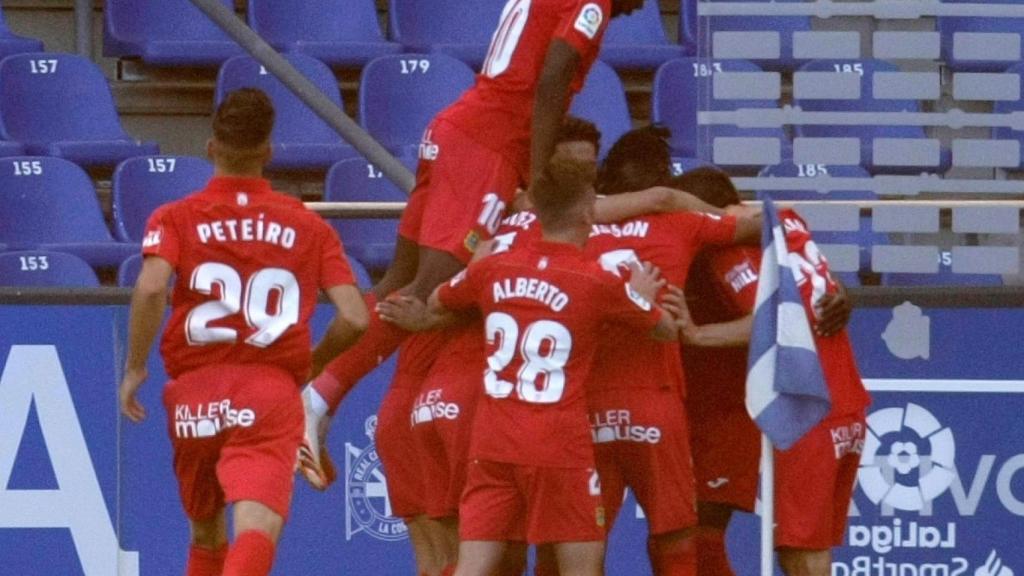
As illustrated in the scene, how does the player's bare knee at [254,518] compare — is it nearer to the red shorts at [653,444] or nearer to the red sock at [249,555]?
the red sock at [249,555]

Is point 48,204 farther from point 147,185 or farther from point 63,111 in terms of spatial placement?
point 63,111

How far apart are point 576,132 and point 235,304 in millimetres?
1135

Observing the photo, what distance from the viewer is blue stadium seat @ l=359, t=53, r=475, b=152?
10.5 m

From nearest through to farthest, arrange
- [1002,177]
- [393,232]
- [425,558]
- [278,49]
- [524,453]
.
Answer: [524,453]
[425,558]
[1002,177]
[393,232]
[278,49]

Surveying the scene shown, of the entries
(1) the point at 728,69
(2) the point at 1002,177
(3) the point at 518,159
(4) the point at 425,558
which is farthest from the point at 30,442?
(2) the point at 1002,177

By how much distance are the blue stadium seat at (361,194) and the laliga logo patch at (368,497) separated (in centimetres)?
150

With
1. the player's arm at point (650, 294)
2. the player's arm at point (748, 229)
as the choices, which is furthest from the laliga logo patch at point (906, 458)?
the player's arm at point (650, 294)

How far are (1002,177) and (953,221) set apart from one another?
16.5 inches

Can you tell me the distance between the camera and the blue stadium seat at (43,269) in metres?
9.34

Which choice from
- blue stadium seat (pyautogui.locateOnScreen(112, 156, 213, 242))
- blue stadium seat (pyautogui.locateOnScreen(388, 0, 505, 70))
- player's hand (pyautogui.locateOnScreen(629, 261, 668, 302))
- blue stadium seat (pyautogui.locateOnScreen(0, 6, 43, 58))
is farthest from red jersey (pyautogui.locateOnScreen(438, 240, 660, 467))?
blue stadium seat (pyautogui.locateOnScreen(0, 6, 43, 58))

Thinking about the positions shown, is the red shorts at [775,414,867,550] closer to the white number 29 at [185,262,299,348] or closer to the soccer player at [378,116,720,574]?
the soccer player at [378,116,720,574]

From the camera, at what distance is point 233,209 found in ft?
22.4

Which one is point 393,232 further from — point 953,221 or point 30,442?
point 953,221

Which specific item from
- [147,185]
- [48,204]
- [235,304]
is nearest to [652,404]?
[235,304]
